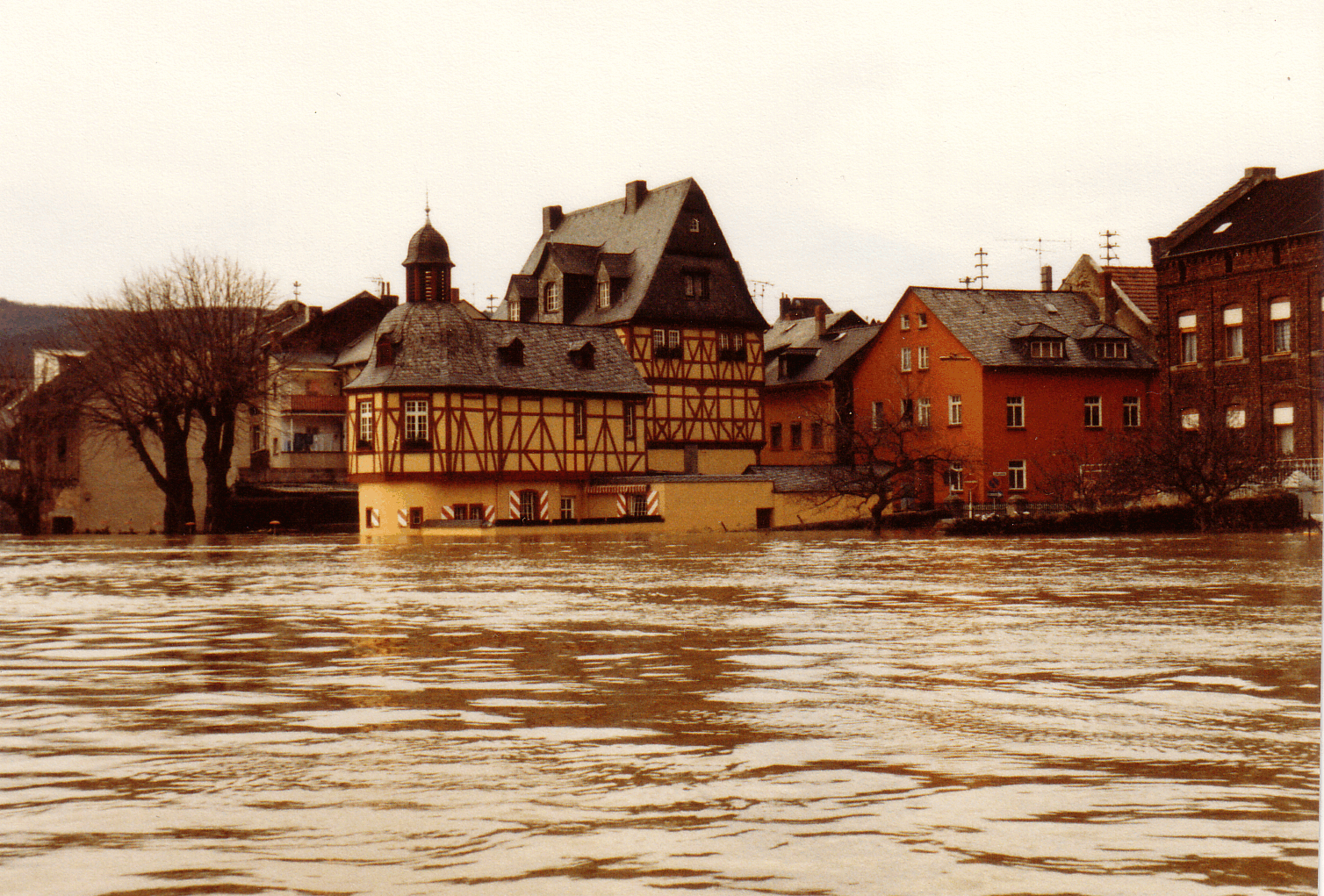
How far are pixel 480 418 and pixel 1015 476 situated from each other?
1994 centimetres

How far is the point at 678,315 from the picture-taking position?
200ft

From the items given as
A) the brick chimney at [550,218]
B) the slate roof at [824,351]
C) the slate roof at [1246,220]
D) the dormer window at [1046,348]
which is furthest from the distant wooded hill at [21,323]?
the brick chimney at [550,218]

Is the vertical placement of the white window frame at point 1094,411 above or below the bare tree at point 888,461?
above

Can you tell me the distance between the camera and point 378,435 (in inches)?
2024

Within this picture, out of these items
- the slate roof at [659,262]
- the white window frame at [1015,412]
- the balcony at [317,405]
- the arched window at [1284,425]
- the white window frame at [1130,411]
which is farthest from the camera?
the balcony at [317,405]

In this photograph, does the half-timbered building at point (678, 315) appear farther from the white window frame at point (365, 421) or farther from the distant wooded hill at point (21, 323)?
the distant wooded hill at point (21, 323)

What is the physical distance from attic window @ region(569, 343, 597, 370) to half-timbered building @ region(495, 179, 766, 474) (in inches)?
135

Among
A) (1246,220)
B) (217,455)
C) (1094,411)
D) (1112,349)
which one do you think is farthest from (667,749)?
(1112,349)

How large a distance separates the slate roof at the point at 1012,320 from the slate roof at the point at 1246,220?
25.3 feet

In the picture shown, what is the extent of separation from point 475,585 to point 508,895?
51.8 feet

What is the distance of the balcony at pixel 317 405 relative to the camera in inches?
2633

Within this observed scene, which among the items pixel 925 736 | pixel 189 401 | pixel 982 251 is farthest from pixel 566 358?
pixel 925 736

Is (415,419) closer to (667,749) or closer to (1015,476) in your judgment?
(1015,476)

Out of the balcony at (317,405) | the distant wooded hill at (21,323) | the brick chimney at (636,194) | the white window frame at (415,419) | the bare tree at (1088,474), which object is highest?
the brick chimney at (636,194)
